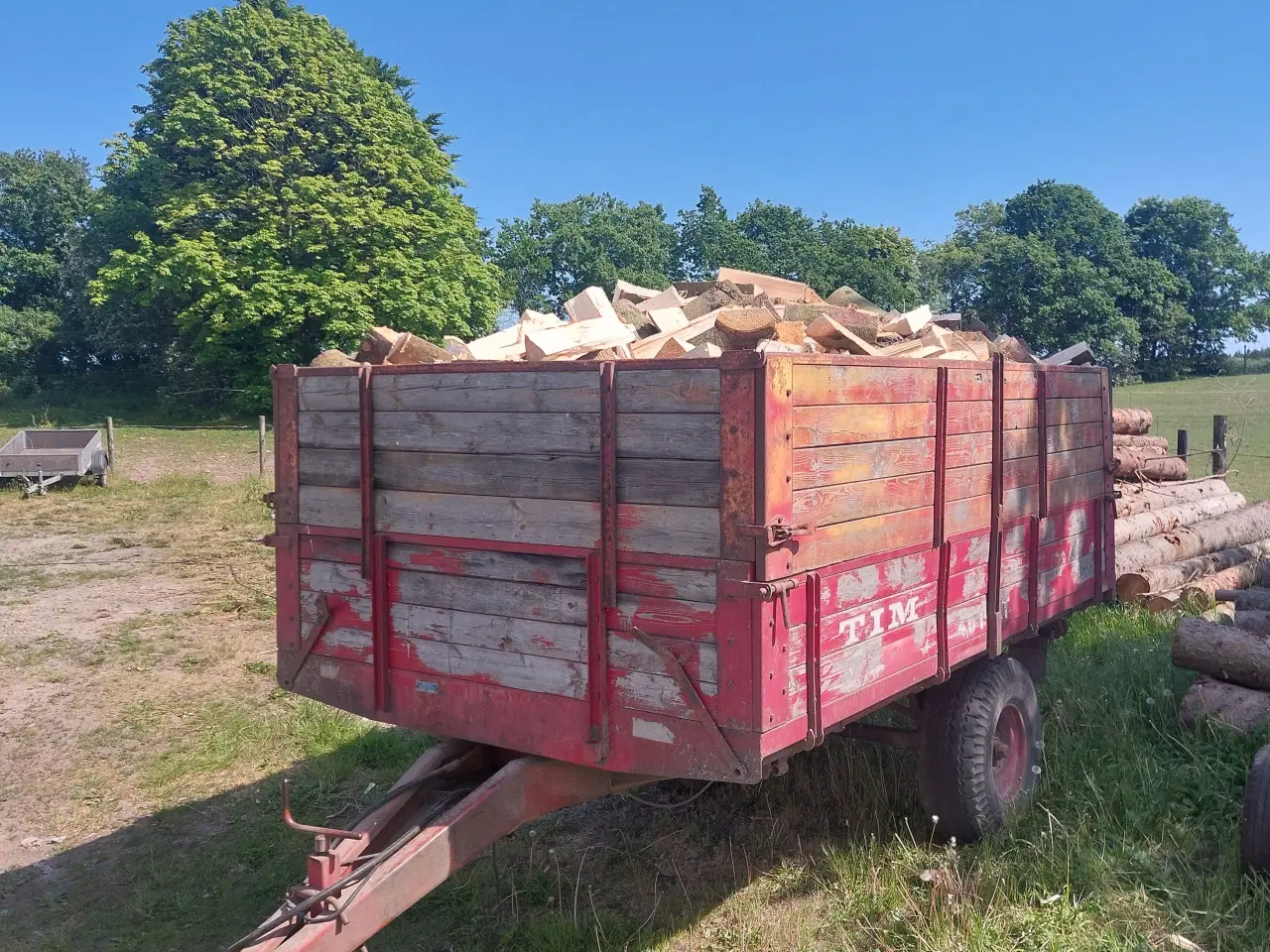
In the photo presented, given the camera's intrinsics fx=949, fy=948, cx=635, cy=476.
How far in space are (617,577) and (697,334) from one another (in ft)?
5.14

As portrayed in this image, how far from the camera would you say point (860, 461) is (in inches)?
128

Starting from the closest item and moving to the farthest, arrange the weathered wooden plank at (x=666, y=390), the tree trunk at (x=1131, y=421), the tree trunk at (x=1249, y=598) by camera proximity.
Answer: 1. the weathered wooden plank at (x=666, y=390)
2. the tree trunk at (x=1249, y=598)
3. the tree trunk at (x=1131, y=421)

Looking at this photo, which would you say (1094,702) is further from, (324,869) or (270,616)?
(270,616)

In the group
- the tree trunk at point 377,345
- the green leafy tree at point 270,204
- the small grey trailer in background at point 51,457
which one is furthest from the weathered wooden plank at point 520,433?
the green leafy tree at point 270,204

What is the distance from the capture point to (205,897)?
4422 mm

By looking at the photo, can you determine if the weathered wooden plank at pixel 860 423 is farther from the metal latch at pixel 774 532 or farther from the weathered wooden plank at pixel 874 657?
the weathered wooden plank at pixel 874 657

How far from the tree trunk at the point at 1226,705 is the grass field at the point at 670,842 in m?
0.09

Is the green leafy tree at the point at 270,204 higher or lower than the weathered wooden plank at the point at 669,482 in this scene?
higher

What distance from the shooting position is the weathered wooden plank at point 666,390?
2.81m

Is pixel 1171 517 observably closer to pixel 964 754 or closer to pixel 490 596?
pixel 964 754

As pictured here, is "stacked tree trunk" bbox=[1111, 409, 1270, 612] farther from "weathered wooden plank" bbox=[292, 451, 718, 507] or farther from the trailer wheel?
"weathered wooden plank" bbox=[292, 451, 718, 507]

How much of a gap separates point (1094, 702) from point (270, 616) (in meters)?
7.40

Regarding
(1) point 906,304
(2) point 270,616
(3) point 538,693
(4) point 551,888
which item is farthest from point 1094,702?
(1) point 906,304

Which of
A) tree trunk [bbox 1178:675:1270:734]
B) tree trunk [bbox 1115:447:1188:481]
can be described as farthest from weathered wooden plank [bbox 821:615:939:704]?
tree trunk [bbox 1115:447:1188:481]
